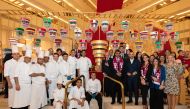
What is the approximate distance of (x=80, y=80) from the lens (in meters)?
8.34

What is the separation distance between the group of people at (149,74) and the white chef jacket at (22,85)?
8.14 feet

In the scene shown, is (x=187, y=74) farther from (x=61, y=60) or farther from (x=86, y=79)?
(x=61, y=60)

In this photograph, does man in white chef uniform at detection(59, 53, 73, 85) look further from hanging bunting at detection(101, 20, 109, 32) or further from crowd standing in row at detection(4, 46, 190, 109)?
hanging bunting at detection(101, 20, 109, 32)

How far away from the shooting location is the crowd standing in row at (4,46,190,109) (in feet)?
23.6

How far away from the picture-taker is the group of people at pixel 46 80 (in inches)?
278

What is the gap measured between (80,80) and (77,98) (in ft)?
1.57

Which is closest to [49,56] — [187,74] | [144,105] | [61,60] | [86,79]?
[61,60]

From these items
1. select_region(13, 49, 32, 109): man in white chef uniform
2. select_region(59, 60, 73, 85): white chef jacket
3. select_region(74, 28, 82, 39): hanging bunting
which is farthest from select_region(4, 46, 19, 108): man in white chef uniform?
select_region(74, 28, 82, 39): hanging bunting

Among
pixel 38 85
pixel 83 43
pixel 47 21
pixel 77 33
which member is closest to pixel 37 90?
pixel 38 85

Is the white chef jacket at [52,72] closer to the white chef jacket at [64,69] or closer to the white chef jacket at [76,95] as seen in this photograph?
the white chef jacket at [64,69]

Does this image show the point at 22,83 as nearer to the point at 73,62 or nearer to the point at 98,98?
the point at 98,98

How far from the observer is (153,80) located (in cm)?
789

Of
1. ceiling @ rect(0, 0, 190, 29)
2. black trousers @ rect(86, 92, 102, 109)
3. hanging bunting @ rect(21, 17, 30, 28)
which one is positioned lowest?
black trousers @ rect(86, 92, 102, 109)

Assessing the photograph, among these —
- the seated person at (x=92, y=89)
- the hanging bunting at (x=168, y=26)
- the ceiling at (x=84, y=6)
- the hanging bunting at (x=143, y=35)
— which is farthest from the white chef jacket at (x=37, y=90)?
the hanging bunting at (x=168, y=26)
